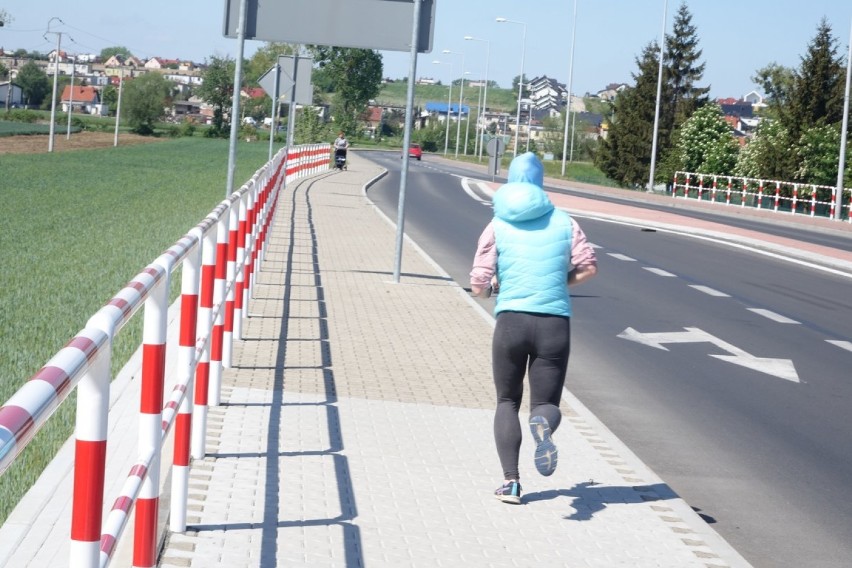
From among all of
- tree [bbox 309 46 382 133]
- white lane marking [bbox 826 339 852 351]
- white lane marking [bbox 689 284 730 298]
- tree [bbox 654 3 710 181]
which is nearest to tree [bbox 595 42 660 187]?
tree [bbox 654 3 710 181]

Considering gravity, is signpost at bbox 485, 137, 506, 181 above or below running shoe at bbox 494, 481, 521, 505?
above

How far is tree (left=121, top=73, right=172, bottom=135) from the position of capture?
146125 mm

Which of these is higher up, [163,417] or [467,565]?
[163,417]

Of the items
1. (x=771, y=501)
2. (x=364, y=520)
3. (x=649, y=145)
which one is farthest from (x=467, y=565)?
(x=649, y=145)

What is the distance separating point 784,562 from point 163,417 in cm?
283

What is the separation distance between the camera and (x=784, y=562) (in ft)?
19.7

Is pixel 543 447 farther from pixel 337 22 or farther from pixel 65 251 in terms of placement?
pixel 65 251

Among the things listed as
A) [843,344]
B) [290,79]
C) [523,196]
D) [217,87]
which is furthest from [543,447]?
[217,87]

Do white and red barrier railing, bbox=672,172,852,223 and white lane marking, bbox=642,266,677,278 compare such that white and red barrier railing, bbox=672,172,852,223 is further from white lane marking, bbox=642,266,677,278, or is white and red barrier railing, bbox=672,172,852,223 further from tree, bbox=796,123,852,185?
white lane marking, bbox=642,266,677,278

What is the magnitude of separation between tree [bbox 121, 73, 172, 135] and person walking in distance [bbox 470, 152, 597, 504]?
462 ft

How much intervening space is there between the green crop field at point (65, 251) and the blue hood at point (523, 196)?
97.6 inches

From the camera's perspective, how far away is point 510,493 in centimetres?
636

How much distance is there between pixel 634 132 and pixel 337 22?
2918 inches

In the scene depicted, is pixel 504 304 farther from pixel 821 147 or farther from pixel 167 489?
pixel 821 147
